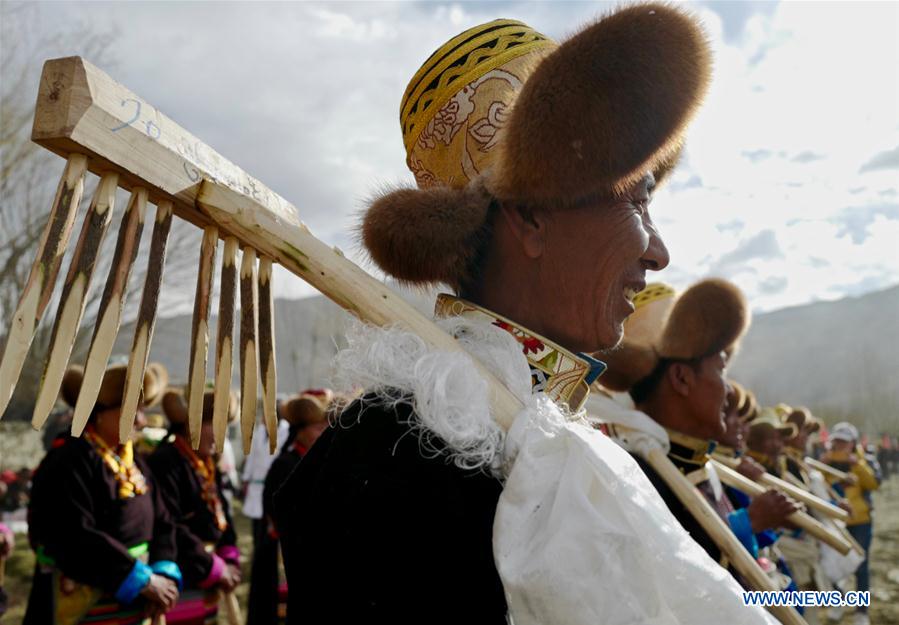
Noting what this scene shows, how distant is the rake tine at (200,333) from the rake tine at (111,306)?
0.14 metres

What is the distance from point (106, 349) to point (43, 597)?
3637mm

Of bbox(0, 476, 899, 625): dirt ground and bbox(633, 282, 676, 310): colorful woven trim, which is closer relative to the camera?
bbox(633, 282, 676, 310): colorful woven trim

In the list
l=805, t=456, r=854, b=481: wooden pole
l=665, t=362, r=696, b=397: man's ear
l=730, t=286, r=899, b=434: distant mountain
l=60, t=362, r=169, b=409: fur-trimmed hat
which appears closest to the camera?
l=665, t=362, r=696, b=397: man's ear

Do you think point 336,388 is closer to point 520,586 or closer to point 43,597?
point 520,586

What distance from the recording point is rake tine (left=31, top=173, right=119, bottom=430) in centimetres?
117

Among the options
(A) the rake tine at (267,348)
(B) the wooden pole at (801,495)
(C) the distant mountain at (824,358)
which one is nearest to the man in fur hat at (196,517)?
(B) the wooden pole at (801,495)

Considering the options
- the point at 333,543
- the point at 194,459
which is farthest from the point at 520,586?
the point at 194,459

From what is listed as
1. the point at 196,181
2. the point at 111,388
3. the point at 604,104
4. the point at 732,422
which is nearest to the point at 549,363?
the point at 604,104

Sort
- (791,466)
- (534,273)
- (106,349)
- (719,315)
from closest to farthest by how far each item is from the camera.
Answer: (106,349) < (534,273) < (719,315) < (791,466)

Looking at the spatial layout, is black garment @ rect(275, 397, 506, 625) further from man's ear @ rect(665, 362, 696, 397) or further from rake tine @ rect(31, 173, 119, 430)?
man's ear @ rect(665, 362, 696, 397)

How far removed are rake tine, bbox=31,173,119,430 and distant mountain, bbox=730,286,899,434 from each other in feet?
222

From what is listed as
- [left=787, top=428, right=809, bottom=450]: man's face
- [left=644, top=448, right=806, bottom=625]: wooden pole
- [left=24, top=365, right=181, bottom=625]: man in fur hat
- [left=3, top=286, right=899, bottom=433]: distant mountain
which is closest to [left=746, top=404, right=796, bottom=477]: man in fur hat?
[left=787, top=428, right=809, bottom=450]: man's face

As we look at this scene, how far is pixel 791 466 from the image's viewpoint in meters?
8.52

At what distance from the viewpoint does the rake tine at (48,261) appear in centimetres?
115
